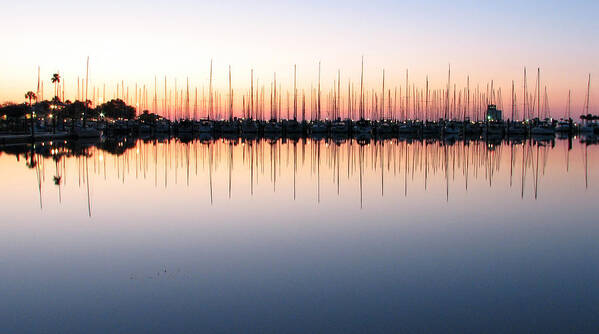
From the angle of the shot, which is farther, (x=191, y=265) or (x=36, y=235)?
(x=36, y=235)

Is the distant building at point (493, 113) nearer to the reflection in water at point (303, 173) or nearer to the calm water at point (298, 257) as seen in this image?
the reflection in water at point (303, 173)

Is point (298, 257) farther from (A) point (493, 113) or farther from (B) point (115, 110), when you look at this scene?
(B) point (115, 110)

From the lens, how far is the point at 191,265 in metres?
9.78

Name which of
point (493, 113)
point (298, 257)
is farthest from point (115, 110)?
point (298, 257)

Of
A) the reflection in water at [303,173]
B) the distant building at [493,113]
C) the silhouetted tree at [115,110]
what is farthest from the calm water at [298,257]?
the silhouetted tree at [115,110]

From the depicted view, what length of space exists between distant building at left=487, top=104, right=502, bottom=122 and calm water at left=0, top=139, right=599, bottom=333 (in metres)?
72.9

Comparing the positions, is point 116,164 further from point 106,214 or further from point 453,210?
point 453,210

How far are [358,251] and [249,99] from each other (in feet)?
274

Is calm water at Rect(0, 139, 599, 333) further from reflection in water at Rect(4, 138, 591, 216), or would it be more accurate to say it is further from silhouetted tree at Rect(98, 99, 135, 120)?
silhouetted tree at Rect(98, 99, 135, 120)

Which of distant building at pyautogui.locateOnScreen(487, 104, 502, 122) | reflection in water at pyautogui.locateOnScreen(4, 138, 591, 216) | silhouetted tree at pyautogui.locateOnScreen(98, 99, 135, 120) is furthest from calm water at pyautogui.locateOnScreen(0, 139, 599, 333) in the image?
silhouetted tree at pyautogui.locateOnScreen(98, 99, 135, 120)

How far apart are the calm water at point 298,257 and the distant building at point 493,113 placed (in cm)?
7290

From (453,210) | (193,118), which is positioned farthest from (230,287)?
(193,118)

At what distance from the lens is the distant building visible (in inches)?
3629

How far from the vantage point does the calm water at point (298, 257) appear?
7.19 m
